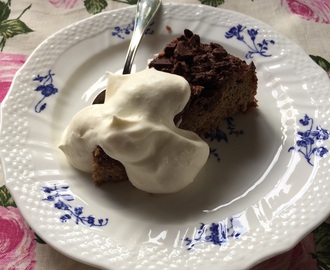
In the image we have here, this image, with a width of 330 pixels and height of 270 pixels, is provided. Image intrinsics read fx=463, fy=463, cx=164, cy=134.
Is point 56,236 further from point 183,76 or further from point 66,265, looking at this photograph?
point 183,76

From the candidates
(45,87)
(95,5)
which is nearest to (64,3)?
(95,5)

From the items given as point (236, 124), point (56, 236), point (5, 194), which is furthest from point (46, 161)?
point (236, 124)

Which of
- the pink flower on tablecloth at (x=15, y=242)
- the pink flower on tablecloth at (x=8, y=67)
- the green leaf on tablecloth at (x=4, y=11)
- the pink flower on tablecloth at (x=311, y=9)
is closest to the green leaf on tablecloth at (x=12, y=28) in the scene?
the green leaf on tablecloth at (x=4, y=11)

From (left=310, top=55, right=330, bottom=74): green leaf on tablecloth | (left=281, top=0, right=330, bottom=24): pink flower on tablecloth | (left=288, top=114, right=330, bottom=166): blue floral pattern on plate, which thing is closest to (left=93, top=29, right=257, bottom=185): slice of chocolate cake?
(left=288, top=114, right=330, bottom=166): blue floral pattern on plate

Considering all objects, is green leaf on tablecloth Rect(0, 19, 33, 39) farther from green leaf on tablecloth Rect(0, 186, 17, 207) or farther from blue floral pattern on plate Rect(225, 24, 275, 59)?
blue floral pattern on plate Rect(225, 24, 275, 59)

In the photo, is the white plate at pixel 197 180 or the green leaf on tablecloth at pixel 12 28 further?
the green leaf on tablecloth at pixel 12 28

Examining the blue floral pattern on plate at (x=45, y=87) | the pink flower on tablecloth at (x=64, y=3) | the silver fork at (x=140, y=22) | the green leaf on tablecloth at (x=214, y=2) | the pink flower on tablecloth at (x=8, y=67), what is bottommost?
the pink flower on tablecloth at (x=8, y=67)

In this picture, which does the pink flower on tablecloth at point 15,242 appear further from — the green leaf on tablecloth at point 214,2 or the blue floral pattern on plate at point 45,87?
the green leaf on tablecloth at point 214,2
